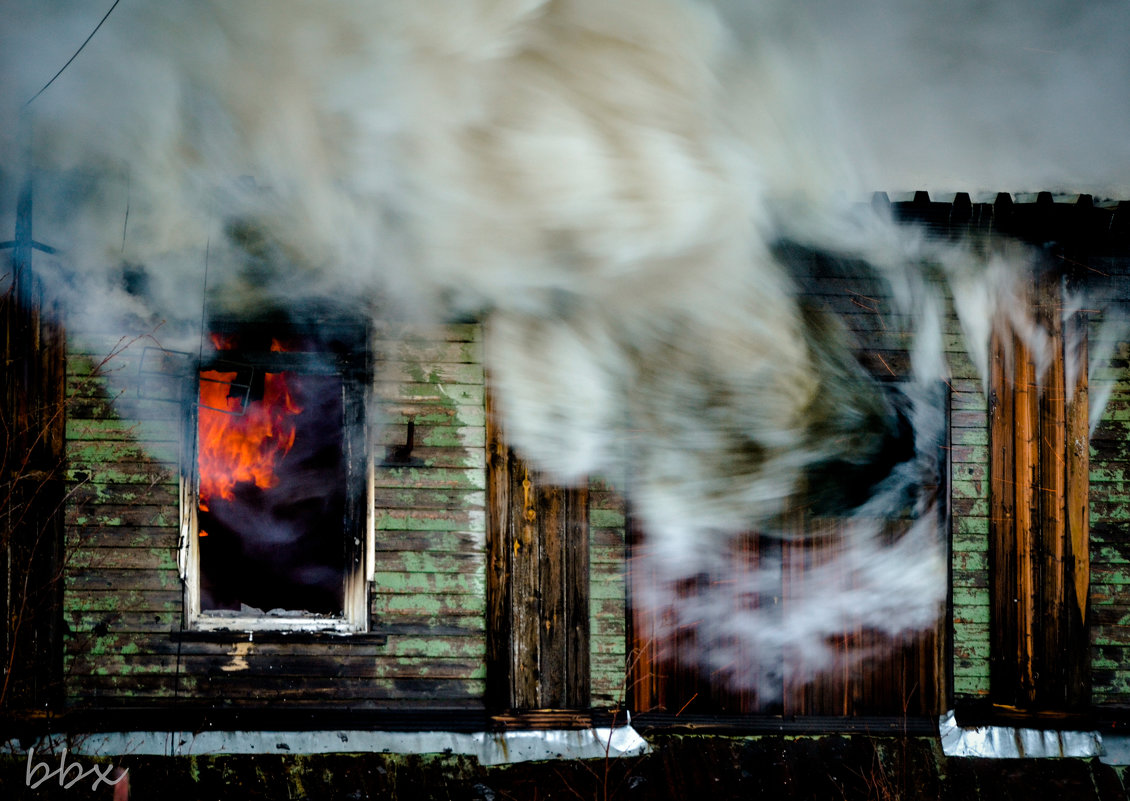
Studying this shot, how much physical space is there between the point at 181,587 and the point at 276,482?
0.99 m

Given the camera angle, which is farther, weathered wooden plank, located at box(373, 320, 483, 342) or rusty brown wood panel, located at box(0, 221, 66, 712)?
weathered wooden plank, located at box(373, 320, 483, 342)

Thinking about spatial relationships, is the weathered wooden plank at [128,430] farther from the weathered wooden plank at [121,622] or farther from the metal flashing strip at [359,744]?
the metal flashing strip at [359,744]

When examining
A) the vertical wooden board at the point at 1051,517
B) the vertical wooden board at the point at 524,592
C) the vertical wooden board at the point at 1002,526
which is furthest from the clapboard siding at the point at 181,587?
the vertical wooden board at the point at 1051,517

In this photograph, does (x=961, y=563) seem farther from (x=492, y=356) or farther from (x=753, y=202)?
(x=492, y=356)

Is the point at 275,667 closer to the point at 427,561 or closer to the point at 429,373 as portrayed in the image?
the point at 427,561

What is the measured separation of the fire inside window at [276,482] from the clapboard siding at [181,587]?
18 centimetres

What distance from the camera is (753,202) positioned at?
3924 millimetres

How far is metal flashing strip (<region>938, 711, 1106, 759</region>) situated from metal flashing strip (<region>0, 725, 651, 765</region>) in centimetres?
223

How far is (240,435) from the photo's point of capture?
4.25 m

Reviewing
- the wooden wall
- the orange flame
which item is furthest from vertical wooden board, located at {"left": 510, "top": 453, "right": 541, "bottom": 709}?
the wooden wall

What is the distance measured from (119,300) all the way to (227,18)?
2052mm

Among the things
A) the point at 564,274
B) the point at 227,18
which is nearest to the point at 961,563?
the point at 564,274

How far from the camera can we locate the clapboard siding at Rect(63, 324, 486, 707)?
4.20 meters

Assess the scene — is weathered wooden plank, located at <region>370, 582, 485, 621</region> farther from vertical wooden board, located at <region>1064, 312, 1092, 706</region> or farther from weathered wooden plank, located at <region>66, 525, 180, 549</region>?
vertical wooden board, located at <region>1064, 312, 1092, 706</region>
